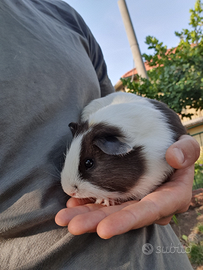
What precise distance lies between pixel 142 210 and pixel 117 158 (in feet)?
1.50

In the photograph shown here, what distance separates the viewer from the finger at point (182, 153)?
1.10m

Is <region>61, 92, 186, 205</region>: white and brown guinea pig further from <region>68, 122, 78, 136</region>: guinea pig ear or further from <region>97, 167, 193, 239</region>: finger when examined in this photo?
<region>97, 167, 193, 239</region>: finger

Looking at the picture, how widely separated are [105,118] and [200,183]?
3605 mm

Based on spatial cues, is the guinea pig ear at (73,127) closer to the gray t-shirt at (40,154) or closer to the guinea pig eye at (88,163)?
the gray t-shirt at (40,154)

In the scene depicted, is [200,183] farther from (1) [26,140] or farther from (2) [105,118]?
(1) [26,140]

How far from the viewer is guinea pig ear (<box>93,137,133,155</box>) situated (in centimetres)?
118

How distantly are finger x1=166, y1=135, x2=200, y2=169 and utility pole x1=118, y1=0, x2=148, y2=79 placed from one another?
285 centimetres

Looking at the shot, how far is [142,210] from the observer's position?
34.5 inches

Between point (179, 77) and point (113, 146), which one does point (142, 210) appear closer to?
point (113, 146)

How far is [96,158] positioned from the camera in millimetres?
1300

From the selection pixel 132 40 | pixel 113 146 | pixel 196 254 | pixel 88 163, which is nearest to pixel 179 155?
pixel 113 146

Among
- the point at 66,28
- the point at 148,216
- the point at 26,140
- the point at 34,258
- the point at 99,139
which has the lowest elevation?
the point at 148,216

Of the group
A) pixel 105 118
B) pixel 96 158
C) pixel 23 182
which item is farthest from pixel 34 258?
pixel 105 118

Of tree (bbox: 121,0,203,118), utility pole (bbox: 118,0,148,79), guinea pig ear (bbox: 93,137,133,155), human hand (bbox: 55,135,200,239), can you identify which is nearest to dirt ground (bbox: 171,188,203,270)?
tree (bbox: 121,0,203,118)
